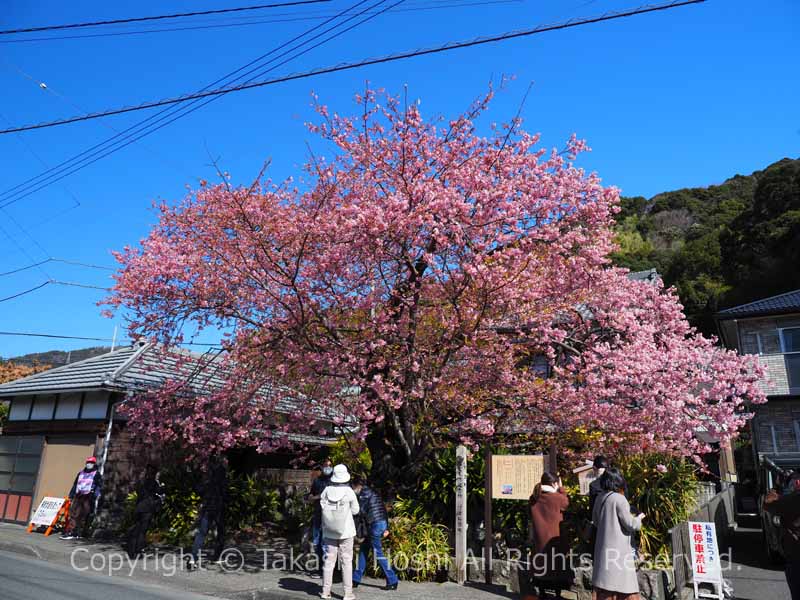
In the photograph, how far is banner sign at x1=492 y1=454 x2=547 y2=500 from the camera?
888 cm

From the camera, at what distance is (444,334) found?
9742 millimetres

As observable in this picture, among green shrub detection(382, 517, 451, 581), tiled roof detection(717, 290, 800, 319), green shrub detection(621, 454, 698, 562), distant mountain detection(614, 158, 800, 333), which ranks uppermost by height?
distant mountain detection(614, 158, 800, 333)

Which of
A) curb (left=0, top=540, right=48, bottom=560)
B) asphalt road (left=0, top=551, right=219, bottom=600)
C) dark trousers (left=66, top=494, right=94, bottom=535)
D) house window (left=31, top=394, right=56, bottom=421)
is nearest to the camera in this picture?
asphalt road (left=0, top=551, right=219, bottom=600)

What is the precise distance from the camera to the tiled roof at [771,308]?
21547 mm

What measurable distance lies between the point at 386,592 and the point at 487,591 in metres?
1.51

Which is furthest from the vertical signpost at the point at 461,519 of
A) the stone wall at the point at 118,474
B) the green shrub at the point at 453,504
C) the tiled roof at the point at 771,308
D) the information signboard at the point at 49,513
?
the tiled roof at the point at 771,308

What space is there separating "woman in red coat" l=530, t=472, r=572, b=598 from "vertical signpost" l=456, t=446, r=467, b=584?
A: 7.31 feet

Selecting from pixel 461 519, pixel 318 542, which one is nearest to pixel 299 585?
pixel 318 542

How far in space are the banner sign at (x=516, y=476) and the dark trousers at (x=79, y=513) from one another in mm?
9483

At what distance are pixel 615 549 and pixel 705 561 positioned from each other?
12.2 ft

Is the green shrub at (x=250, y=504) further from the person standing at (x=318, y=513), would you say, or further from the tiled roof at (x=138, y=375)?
the person standing at (x=318, y=513)

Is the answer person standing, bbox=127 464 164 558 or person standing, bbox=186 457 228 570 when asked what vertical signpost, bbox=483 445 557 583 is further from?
person standing, bbox=127 464 164 558

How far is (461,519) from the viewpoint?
913cm

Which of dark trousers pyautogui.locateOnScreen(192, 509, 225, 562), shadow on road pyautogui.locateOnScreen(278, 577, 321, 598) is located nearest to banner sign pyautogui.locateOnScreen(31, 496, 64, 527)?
dark trousers pyautogui.locateOnScreen(192, 509, 225, 562)
